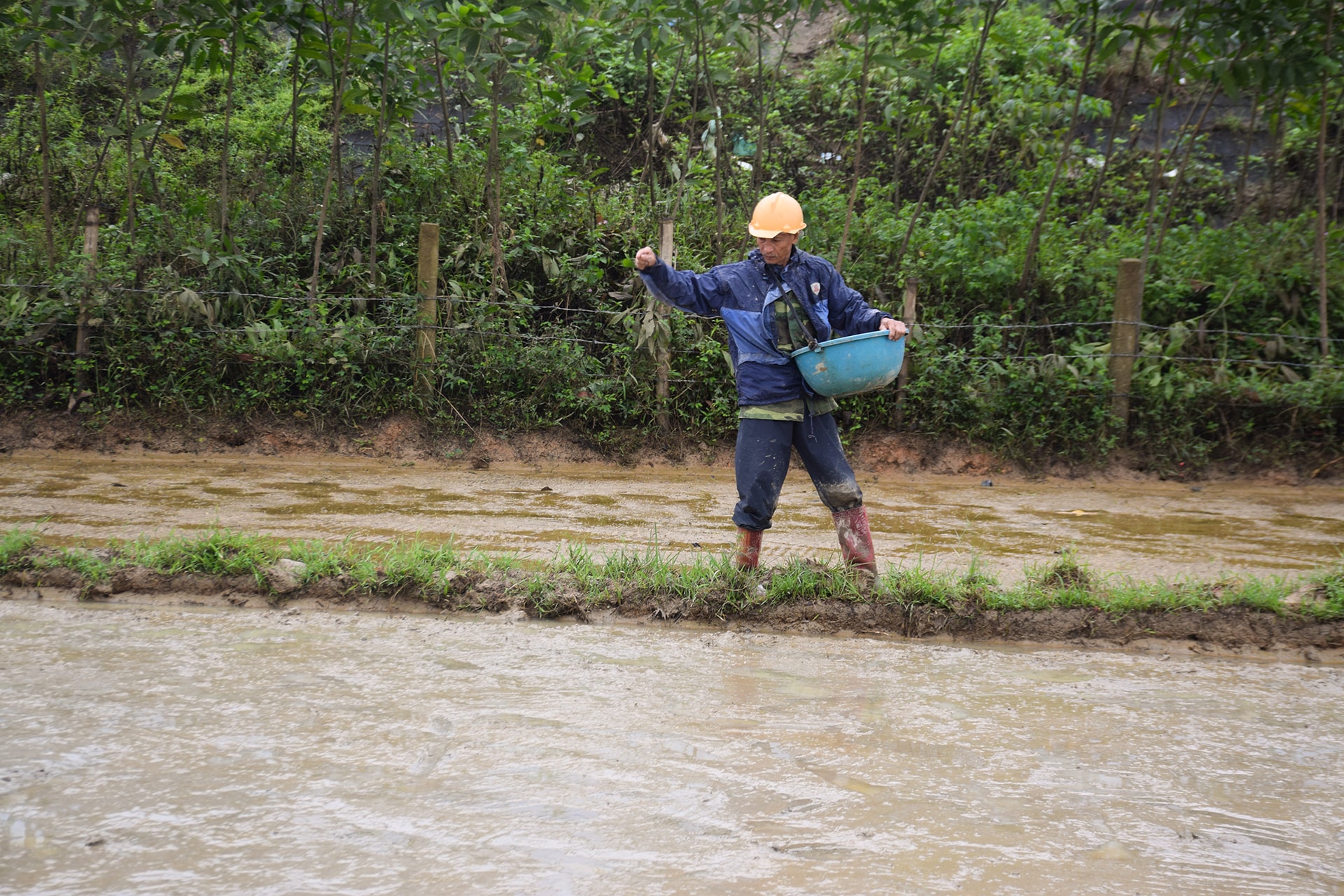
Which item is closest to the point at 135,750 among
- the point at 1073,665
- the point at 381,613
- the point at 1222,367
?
the point at 381,613

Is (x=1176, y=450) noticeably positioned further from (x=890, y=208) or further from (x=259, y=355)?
(x=259, y=355)

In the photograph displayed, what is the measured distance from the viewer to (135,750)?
3043mm

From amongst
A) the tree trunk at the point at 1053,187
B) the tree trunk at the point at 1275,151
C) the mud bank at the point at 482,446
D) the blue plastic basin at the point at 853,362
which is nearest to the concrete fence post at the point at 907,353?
the mud bank at the point at 482,446

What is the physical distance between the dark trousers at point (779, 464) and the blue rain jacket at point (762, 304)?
144 mm

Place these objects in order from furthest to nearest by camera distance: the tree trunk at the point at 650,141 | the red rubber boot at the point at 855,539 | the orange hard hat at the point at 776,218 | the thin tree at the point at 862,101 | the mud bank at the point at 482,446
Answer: the tree trunk at the point at 650,141 < the mud bank at the point at 482,446 < the thin tree at the point at 862,101 < the red rubber boot at the point at 855,539 < the orange hard hat at the point at 776,218

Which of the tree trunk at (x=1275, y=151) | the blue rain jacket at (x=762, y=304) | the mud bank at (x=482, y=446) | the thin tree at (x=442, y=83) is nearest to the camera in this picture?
the blue rain jacket at (x=762, y=304)

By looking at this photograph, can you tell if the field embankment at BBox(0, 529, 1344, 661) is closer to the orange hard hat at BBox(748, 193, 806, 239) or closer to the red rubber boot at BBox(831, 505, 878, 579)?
the red rubber boot at BBox(831, 505, 878, 579)

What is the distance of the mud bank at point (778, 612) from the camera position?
4410 mm

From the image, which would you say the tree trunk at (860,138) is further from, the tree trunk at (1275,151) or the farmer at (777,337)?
the farmer at (777,337)

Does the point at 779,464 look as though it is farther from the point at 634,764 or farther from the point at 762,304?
the point at 634,764

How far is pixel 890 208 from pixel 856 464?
3293mm

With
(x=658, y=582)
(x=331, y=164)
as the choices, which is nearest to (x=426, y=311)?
(x=331, y=164)

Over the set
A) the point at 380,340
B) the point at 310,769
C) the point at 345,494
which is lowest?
the point at 310,769

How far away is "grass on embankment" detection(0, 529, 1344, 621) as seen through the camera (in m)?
4.50
